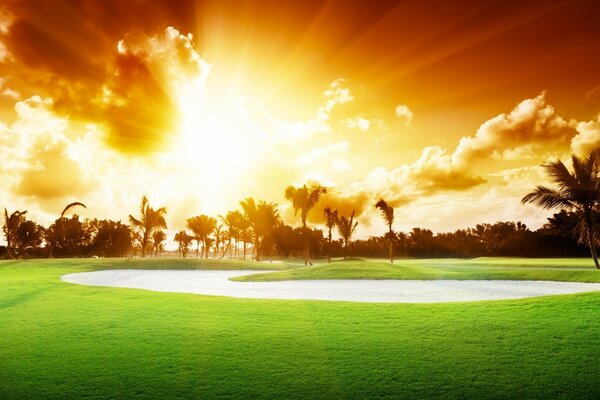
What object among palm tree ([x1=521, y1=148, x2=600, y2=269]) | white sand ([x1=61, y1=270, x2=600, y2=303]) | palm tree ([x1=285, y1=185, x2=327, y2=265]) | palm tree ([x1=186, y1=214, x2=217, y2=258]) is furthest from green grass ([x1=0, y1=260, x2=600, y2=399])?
palm tree ([x1=186, y1=214, x2=217, y2=258])

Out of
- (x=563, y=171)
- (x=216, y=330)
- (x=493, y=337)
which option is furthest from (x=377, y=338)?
(x=563, y=171)

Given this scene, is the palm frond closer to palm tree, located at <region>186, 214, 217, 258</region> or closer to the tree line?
the tree line

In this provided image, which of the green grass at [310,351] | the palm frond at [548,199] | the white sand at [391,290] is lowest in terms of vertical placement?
the white sand at [391,290]

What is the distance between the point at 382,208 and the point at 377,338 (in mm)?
46594

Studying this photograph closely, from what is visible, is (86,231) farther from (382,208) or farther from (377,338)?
(377,338)

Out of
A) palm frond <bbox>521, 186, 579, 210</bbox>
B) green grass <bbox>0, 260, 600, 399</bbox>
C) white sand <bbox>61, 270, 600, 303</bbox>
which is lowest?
white sand <bbox>61, 270, 600, 303</bbox>

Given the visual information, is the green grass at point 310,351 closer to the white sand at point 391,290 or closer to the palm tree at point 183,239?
the white sand at point 391,290

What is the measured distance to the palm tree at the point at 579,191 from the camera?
85.2ft

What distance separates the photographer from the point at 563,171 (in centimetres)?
2689

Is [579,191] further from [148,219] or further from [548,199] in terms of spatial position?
[148,219]

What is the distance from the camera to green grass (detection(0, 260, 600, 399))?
5.61 m

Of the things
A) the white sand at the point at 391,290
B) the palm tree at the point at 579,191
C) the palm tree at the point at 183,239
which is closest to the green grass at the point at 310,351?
the white sand at the point at 391,290

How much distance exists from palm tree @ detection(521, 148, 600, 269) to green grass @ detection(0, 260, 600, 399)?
1870 cm

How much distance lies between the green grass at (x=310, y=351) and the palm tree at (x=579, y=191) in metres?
18.7
